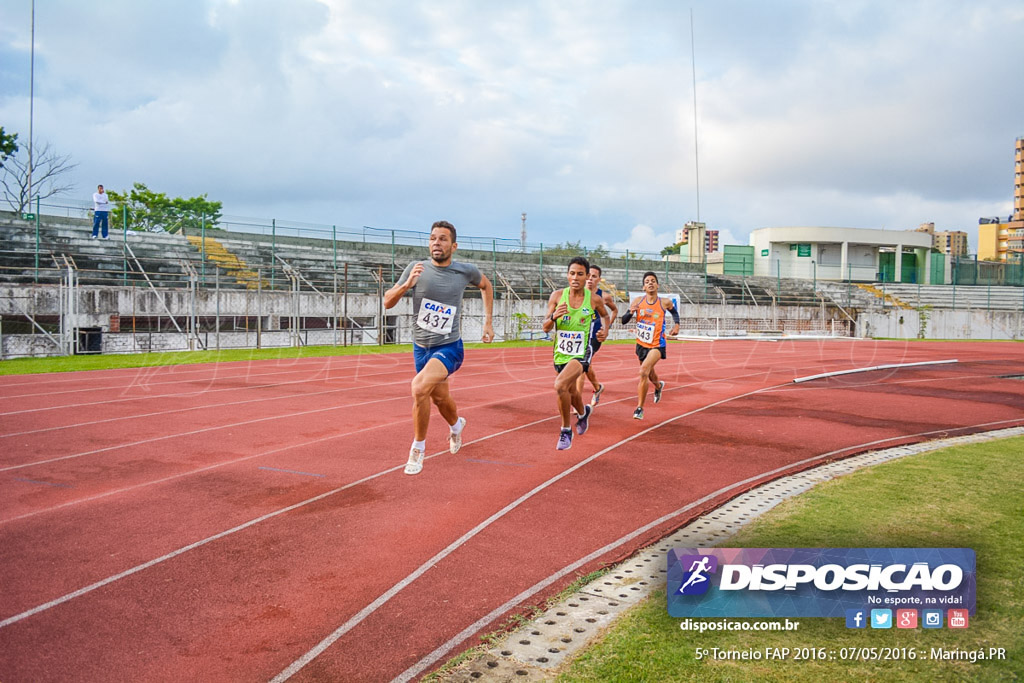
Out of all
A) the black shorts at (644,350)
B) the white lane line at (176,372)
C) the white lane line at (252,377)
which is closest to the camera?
the black shorts at (644,350)

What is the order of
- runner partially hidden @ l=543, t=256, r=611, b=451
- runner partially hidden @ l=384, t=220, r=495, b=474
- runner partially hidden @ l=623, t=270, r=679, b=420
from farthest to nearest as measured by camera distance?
runner partially hidden @ l=623, t=270, r=679, b=420 → runner partially hidden @ l=543, t=256, r=611, b=451 → runner partially hidden @ l=384, t=220, r=495, b=474

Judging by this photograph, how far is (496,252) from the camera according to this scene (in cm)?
3634

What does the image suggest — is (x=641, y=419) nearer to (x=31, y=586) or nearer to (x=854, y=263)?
(x=31, y=586)

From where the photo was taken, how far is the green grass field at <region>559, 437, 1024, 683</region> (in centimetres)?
305

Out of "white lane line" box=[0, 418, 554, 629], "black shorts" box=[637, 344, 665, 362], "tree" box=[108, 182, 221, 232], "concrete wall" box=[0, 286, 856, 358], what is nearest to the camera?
"white lane line" box=[0, 418, 554, 629]

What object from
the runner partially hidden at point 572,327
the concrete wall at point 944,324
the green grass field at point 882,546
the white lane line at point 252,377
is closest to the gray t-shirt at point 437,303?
the runner partially hidden at point 572,327

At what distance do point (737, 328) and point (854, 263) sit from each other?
2051 centimetres

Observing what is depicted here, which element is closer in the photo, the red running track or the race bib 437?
the red running track

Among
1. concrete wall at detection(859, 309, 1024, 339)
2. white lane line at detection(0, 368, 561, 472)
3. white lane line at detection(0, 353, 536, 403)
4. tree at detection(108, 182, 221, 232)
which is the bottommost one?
white lane line at detection(0, 368, 561, 472)

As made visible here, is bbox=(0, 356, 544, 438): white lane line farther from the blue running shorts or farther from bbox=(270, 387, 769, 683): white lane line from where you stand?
bbox=(270, 387, 769, 683): white lane line

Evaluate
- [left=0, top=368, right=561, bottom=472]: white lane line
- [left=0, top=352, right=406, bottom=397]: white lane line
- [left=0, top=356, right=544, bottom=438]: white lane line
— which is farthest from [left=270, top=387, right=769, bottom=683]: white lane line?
[left=0, top=352, right=406, bottom=397]: white lane line

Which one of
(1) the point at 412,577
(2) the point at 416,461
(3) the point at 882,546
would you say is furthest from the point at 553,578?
(2) the point at 416,461

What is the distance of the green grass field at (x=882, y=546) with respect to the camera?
3051 millimetres

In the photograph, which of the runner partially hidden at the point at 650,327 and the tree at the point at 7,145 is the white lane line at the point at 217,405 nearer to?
the runner partially hidden at the point at 650,327
